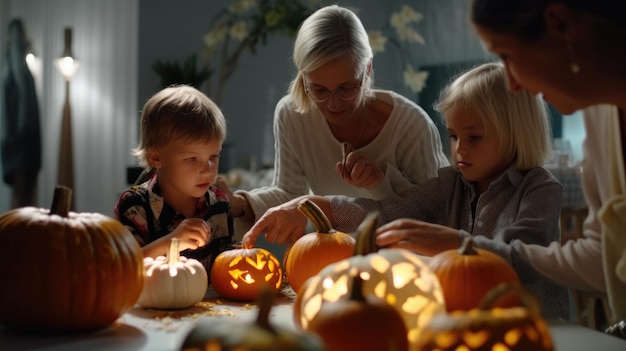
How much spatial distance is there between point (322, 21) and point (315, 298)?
3.60ft

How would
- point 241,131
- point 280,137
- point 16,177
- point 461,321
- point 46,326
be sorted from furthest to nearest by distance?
point 241,131 → point 16,177 → point 280,137 → point 46,326 → point 461,321

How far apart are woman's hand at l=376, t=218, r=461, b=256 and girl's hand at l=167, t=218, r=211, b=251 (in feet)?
1.36

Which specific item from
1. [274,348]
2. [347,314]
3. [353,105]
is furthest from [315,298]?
[353,105]

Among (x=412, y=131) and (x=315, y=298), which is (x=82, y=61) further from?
(x=315, y=298)

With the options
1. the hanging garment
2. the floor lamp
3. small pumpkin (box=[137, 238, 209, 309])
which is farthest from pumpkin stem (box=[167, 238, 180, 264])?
the hanging garment

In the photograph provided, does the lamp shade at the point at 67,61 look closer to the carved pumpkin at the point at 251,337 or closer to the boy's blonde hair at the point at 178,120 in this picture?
the boy's blonde hair at the point at 178,120

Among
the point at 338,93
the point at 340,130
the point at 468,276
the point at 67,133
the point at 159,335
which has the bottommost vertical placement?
the point at 67,133

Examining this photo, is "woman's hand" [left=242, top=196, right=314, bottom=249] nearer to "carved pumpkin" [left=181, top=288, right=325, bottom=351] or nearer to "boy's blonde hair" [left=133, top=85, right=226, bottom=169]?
"boy's blonde hair" [left=133, top=85, right=226, bottom=169]

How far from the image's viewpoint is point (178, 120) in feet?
5.55

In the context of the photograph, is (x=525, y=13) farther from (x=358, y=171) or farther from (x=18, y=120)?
(x=18, y=120)

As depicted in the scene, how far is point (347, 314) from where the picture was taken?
0.85m

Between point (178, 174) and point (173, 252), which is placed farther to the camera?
point (178, 174)

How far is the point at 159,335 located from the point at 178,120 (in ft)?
2.19

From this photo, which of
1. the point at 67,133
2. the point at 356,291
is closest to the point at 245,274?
the point at 356,291
